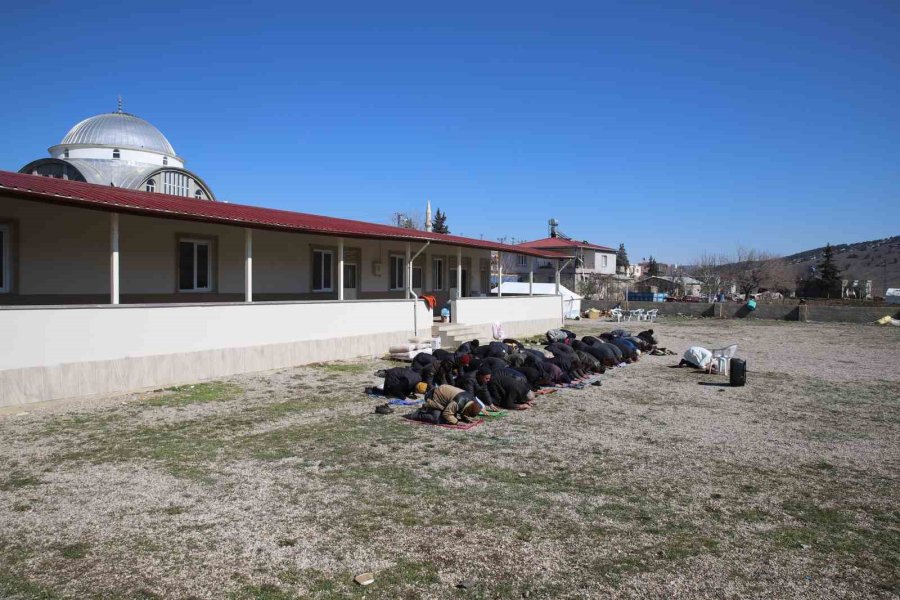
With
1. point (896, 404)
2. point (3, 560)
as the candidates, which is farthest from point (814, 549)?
point (896, 404)

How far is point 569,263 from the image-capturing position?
55688mm

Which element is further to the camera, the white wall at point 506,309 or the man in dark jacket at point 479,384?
the white wall at point 506,309

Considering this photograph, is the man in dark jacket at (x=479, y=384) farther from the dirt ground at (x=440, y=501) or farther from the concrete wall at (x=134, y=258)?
the concrete wall at (x=134, y=258)

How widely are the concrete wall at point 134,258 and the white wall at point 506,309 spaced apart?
14.9 feet

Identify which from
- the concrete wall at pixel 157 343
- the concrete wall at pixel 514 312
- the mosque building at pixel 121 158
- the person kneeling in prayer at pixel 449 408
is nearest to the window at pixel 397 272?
the concrete wall at pixel 514 312

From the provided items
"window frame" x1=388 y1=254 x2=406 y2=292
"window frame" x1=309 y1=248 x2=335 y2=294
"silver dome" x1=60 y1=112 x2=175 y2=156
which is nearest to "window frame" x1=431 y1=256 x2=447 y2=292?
"window frame" x1=388 y1=254 x2=406 y2=292

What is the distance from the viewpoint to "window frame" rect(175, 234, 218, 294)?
14642 mm

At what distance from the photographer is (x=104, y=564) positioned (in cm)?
470

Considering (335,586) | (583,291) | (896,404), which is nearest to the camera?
(335,586)

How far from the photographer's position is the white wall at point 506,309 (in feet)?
69.3

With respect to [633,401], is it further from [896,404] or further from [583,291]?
[583,291]

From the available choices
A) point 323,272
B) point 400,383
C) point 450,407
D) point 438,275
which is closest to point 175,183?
point 438,275

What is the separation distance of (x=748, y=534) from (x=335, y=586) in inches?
148

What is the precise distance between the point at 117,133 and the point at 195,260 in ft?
126
